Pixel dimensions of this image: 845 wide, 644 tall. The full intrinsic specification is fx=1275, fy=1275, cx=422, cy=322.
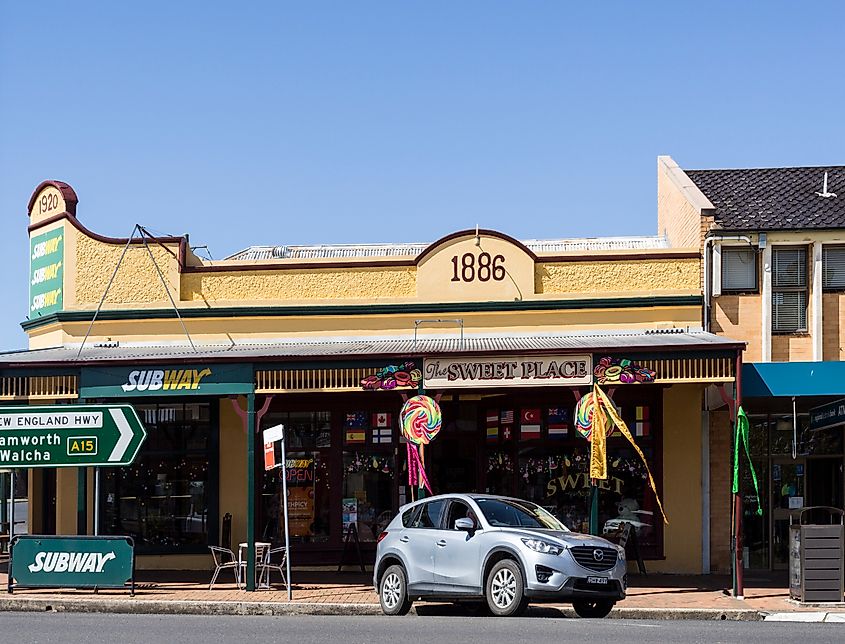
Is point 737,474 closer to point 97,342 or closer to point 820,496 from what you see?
point 820,496

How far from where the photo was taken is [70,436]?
20047 millimetres

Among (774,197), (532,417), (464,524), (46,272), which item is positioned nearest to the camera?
(464,524)

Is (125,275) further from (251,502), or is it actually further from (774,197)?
(774,197)

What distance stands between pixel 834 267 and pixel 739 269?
5.45 ft

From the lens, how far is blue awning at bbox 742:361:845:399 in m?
20.0

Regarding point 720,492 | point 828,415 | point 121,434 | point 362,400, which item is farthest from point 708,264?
point 121,434

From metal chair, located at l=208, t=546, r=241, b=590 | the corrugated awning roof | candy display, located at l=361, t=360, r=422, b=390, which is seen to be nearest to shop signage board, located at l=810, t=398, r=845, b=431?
the corrugated awning roof

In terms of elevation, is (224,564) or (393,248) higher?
(393,248)

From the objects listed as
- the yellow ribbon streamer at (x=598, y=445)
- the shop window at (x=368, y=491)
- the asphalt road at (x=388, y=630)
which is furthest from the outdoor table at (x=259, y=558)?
the yellow ribbon streamer at (x=598, y=445)

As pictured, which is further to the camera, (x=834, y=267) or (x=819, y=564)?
(x=834, y=267)

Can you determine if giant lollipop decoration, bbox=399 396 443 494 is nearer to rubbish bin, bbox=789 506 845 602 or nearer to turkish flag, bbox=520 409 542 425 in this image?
turkish flag, bbox=520 409 542 425

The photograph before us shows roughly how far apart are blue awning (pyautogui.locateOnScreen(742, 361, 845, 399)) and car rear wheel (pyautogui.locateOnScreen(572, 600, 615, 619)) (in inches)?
199

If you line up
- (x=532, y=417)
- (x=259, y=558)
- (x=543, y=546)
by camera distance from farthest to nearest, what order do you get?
(x=532, y=417) → (x=259, y=558) → (x=543, y=546)

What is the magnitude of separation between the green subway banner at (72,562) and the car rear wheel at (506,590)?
6126 mm
